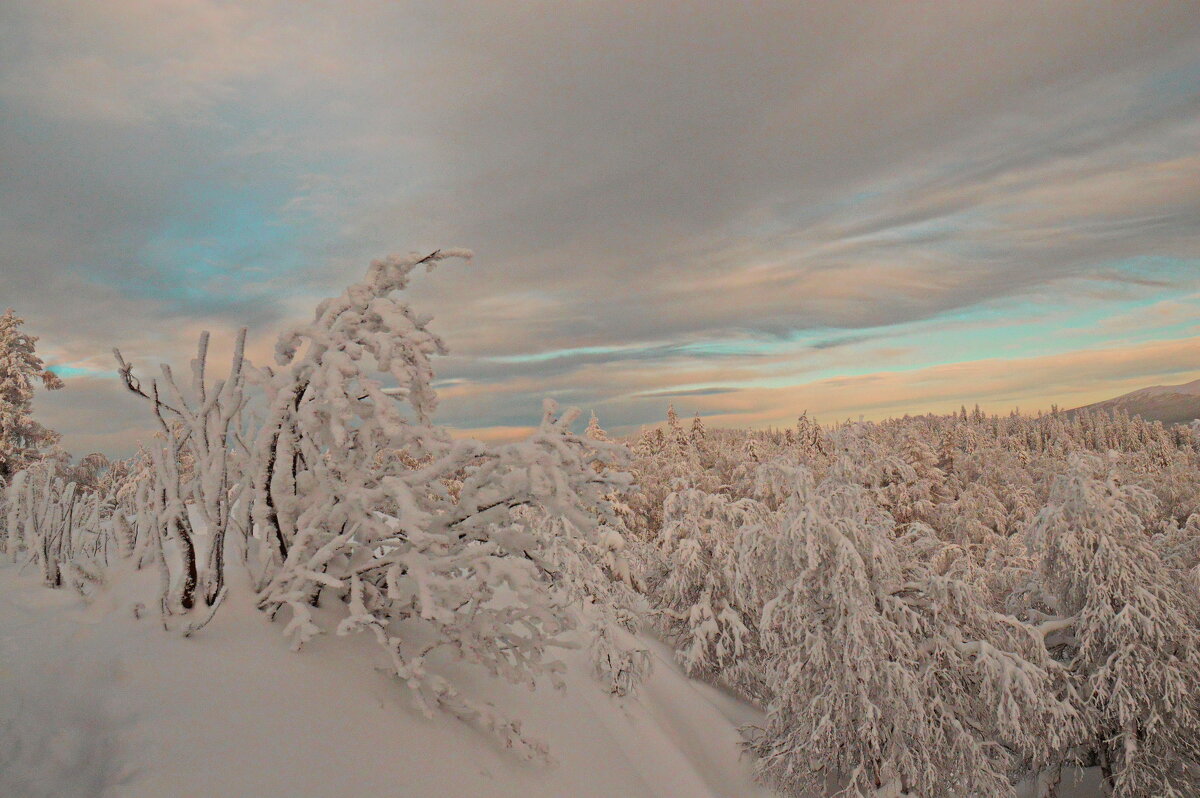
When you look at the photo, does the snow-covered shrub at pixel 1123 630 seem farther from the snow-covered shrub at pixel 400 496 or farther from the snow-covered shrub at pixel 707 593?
the snow-covered shrub at pixel 400 496

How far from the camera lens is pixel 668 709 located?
530 inches

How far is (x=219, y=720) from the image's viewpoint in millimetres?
3826

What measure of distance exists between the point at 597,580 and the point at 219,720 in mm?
12752

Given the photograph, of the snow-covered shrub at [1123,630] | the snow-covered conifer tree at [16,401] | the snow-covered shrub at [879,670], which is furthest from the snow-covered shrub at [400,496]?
the snow-covered conifer tree at [16,401]

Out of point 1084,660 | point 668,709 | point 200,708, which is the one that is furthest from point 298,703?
point 1084,660

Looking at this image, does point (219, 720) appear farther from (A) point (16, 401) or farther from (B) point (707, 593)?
(A) point (16, 401)

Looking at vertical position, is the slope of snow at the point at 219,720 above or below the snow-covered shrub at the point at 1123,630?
above

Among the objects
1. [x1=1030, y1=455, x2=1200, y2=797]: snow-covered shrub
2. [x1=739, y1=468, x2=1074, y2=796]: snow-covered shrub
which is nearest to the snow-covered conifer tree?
[x1=739, y1=468, x2=1074, y2=796]: snow-covered shrub

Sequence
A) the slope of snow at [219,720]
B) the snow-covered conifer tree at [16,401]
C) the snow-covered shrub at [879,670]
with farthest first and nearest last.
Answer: the snow-covered conifer tree at [16,401] → the snow-covered shrub at [879,670] → the slope of snow at [219,720]

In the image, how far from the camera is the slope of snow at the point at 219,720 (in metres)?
3.32

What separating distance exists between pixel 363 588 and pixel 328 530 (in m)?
0.54

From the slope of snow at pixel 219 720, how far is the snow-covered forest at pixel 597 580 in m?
0.07

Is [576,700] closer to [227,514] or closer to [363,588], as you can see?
[363,588]

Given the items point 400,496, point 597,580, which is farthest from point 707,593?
point 400,496
